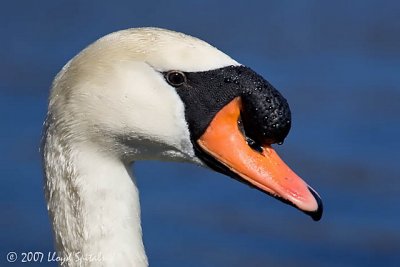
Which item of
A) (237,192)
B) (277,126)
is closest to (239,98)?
(277,126)

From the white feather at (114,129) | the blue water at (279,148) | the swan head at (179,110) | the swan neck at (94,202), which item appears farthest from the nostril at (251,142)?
the blue water at (279,148)

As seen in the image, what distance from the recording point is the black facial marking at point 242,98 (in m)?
4.60

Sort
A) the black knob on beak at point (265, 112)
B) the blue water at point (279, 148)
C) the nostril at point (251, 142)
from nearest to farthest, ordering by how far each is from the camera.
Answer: the black knob on beak at point (265, 112) → the nostril at point (251, 142) → the blue water at point (279, 148)

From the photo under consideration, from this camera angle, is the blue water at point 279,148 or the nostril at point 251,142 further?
the blue water at point 279,148

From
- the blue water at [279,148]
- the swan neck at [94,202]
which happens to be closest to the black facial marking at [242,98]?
the swan neck at [94,202]

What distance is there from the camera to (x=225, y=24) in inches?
472

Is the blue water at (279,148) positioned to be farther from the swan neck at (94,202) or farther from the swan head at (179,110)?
the swan head at (179,110)

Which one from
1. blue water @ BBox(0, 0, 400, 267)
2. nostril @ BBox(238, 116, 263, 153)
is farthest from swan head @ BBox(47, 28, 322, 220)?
blue water @ BBox(0, 0, 400, 267)

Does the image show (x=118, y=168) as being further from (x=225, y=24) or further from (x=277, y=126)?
(x=225, y=24)

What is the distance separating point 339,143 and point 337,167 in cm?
23

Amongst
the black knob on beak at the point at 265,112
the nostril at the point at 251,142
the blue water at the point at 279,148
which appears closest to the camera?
the black knob on beak at the point at 265,112

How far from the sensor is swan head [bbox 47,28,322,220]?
4621 mm

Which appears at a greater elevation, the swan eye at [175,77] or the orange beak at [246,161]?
the swan eye at [175,77]

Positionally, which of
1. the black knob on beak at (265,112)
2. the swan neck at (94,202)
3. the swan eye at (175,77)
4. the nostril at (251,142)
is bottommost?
the swan neck at (94,202)
